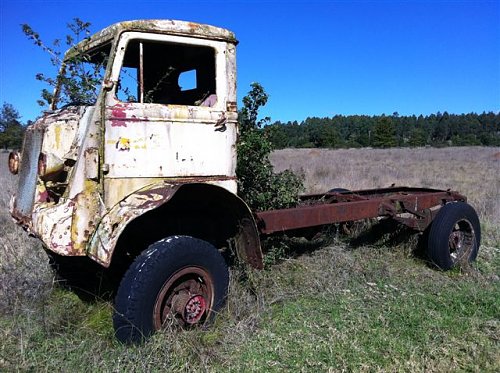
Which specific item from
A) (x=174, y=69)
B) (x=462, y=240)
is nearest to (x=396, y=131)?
(x=462, y=240)

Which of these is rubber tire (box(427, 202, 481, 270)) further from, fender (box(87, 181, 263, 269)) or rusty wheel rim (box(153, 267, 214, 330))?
rusty wheel rim (box(153, 267, 214, 330))

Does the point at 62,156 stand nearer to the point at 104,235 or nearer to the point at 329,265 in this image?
the point at 104,235

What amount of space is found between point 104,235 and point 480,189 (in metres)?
12.3

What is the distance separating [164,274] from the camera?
3.45 meters

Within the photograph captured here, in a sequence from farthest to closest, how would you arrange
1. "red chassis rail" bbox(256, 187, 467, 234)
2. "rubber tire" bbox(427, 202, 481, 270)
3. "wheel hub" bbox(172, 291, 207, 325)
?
"rubber tire" bbox(427, 202, 481, 270), "red chassis rail" bbox(256, 187, 467, 234), "wheel hub" bbox(172, 291, 207, 325)

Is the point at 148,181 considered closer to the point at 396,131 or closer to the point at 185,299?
the point at 185,299

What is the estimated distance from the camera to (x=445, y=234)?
583cm

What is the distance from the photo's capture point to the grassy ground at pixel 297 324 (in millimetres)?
3350

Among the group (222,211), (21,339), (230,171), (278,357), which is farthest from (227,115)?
(21,339)

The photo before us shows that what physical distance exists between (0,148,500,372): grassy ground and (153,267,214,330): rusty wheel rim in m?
0.13

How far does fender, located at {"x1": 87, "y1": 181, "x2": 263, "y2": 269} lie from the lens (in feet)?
10.7

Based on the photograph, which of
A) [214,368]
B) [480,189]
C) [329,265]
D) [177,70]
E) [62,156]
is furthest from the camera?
[480,189]

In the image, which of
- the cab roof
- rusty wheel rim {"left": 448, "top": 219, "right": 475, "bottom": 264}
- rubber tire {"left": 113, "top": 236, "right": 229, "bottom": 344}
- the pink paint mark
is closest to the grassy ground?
rubber tire {"left": 113, "top": 236, "right": 229, "bottom": 344}

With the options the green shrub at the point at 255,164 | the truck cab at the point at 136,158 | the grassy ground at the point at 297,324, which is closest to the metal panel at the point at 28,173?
the truck cab at the point at 136,158
